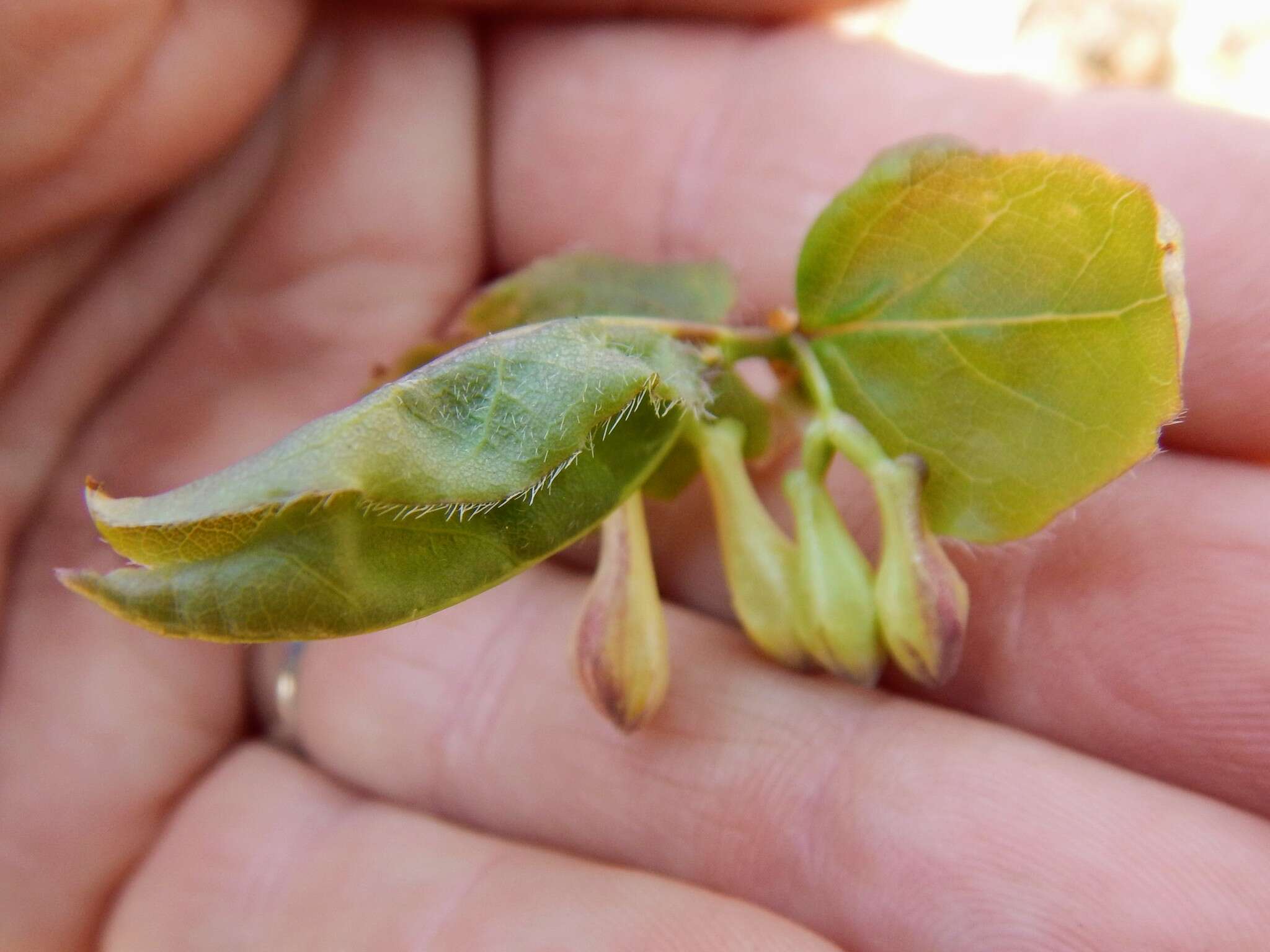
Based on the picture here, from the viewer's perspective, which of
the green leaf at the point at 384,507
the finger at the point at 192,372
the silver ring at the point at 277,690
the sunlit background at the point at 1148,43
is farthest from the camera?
the sunlit background at the point at 1148,43

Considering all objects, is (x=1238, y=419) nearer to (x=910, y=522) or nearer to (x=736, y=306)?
(x=910, y=522)

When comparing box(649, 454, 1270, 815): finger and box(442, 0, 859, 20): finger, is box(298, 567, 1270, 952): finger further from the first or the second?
box(442, 0, 859, 20): finger

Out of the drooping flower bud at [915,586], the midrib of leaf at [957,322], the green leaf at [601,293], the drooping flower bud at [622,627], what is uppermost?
the midrib of leaf at [957,322]

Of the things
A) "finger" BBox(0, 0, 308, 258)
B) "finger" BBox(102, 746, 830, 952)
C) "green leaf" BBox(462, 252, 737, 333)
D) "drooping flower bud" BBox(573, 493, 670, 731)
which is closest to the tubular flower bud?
"drooping flower bud" BBox(573, 493, 670, 731)

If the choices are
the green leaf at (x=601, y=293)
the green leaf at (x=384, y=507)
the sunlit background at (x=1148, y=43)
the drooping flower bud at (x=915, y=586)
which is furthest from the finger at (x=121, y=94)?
the sunlit background at (x=1148, y=43)

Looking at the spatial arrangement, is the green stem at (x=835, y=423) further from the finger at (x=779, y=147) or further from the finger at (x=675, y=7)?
the finger at (x=675, y=7)

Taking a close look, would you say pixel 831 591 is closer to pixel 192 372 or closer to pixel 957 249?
pixel 957 249

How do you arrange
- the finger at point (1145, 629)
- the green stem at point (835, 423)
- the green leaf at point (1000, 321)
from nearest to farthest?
the green leaf at point (1000, 321)
the green stem at point (835, 423)
the finger at point (1145, 629)
